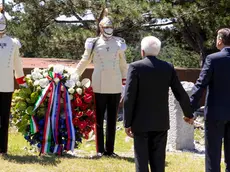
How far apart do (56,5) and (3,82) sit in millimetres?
10147

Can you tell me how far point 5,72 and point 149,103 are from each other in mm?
2223

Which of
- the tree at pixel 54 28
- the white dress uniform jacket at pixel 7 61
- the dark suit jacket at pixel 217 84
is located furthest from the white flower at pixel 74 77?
the tree at pixel 54 28

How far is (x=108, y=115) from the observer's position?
6098 mm

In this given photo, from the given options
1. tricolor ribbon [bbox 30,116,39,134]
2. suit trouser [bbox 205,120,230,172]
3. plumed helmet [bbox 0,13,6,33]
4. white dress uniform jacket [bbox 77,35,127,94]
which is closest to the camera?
suit trouser [bbox 205,120,230,172]

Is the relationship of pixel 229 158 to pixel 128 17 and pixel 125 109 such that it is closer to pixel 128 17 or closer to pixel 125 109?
pixel 125 109

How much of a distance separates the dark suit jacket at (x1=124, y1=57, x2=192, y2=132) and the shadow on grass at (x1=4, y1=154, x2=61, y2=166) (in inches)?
68.9

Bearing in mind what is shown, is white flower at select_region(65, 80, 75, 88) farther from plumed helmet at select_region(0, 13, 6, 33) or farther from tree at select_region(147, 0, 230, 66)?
tree at select_region(147, 0, 230, 66)

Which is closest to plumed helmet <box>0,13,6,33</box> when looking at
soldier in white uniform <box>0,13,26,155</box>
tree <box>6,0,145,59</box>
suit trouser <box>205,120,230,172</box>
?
soldier in white uniform <box>0,13,26,155</box>

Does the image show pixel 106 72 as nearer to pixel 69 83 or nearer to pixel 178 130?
pixel 69 83

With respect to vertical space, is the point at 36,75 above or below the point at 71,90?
above

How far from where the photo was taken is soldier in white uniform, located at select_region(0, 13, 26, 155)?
18.8 ft

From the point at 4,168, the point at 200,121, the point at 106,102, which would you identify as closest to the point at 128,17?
the point at 200,121

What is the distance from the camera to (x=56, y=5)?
610 inches

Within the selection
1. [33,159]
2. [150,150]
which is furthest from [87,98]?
[150,150]
